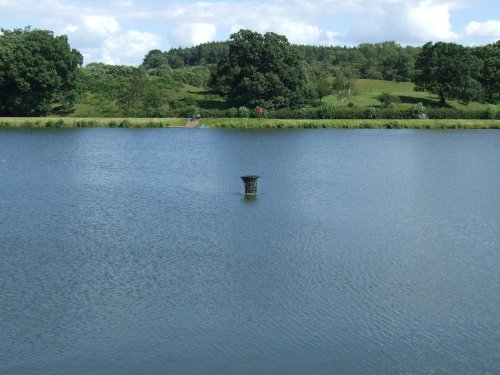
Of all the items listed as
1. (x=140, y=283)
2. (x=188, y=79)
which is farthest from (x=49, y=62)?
(x=140, y=283)

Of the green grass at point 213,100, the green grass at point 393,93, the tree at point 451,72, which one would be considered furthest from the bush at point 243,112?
the tree at point 451,72

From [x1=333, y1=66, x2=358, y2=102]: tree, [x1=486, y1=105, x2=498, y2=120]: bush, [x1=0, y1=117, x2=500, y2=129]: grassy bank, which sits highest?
[x1=333, y1=66, x2=358, y2=102]: tree

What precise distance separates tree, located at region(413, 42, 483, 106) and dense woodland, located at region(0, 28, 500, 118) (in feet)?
0.54

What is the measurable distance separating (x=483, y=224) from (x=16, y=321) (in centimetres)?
2440

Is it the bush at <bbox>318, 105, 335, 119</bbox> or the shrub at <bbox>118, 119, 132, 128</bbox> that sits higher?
the bush at <bbox>318, 105, 335, 119</bbox>

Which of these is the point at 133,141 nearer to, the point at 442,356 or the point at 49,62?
the point at 49,62

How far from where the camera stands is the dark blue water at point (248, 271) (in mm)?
19344

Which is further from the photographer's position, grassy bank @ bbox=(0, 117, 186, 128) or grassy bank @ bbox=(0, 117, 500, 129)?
grassy bank @ bbox=(0, 117, 500, 129)

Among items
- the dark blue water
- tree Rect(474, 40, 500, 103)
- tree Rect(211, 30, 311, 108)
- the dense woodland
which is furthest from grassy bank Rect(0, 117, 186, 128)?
tree Rect(474, 40, 500, 103)

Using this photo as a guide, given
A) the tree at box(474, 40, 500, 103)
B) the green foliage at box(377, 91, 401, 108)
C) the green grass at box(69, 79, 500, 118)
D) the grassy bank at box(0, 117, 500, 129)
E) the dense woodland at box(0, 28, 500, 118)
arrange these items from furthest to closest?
the tree at box(474, 40, 500, 103)
the green foliage at box(377, 91, 401, 108)
the green grass at box(69, 79, 500, 118)
the dense woodland at box(0, 28, 500, 118)
the grassy bank at box(0, 117, 500, 129)

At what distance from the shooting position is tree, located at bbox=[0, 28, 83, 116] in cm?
10375

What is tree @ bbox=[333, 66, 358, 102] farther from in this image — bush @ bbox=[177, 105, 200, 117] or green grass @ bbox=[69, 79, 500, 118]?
bush @ bbox=[177, 105, 200, 117]

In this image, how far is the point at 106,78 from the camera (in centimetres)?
13488

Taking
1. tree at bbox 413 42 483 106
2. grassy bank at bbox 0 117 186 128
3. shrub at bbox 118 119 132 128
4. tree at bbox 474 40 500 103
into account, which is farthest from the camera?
tree at bbox 474 40 500 103
